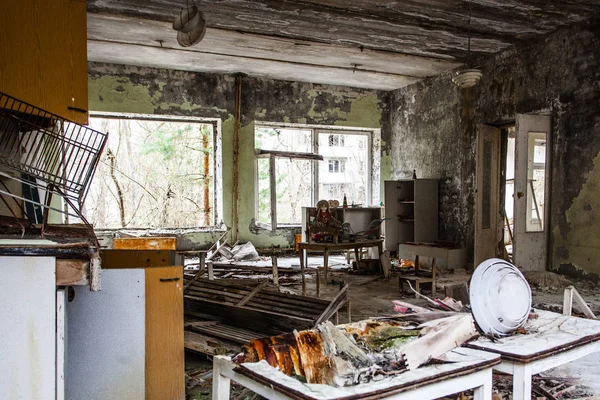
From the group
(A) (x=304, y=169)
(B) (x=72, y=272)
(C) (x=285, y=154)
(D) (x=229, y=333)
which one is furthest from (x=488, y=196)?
(B) (x=72, y=272)

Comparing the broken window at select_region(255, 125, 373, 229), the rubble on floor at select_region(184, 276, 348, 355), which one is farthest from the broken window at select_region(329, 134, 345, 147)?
the rubble on floor at select_region(184, 276, 348, 355)

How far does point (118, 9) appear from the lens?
6023 mm

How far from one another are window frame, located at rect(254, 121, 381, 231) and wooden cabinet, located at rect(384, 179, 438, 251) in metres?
1.37

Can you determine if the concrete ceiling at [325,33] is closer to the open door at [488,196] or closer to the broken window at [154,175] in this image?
the broken window at [154,175]

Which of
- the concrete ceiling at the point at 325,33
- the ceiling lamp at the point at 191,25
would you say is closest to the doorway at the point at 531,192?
the concrete ceiling at the point at 325,33

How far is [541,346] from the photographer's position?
6.66 ft

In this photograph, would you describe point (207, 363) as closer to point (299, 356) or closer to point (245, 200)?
point (299, 356)

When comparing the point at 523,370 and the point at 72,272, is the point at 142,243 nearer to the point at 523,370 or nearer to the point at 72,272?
the point at 72,272

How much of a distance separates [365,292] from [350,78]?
475 cm

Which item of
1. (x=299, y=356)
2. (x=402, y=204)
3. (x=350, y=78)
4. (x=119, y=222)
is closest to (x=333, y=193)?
(x=402, y=204)

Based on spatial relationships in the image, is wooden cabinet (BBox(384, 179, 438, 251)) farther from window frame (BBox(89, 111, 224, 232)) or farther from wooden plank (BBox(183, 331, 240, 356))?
wooden plank (BBox(183, 331, 240, 356))

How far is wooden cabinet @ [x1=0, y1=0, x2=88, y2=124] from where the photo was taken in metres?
2.59

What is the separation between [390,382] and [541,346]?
0.82m

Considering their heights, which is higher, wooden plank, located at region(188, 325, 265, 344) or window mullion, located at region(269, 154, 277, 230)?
window mullion, located at region(269, 154, 277, 230)
